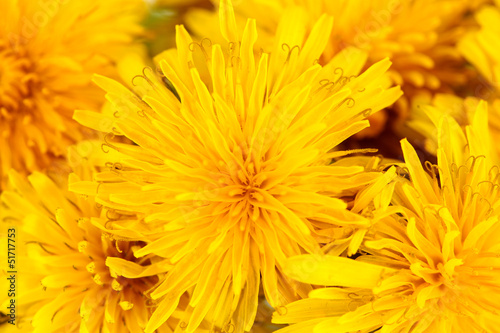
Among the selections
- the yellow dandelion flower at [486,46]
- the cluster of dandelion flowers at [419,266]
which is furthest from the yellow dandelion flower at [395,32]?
the cluster of dandelion flowers at [419,266]

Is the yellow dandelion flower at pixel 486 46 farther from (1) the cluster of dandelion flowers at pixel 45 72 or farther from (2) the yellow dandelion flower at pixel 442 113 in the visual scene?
(1) the cluster of dandelion flowers at pixel 45 72

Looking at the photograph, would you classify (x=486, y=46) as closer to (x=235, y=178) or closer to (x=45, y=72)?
(x=235, y=178)

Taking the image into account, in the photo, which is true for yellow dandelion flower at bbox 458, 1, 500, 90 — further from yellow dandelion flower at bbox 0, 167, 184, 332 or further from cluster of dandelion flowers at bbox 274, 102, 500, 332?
yellow dandelion flower at bbox 0, 167, 184, 332

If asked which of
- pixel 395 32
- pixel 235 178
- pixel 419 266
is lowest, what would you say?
pixel 419 266

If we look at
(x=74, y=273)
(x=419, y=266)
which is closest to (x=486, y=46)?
(x=419, y=266)

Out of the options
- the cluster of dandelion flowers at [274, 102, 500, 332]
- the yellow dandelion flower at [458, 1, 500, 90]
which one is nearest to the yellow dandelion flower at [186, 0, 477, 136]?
the yellow dandelion flower at [458, 1, 500, 90]

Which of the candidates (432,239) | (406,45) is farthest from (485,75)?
Answer: (432,239)
